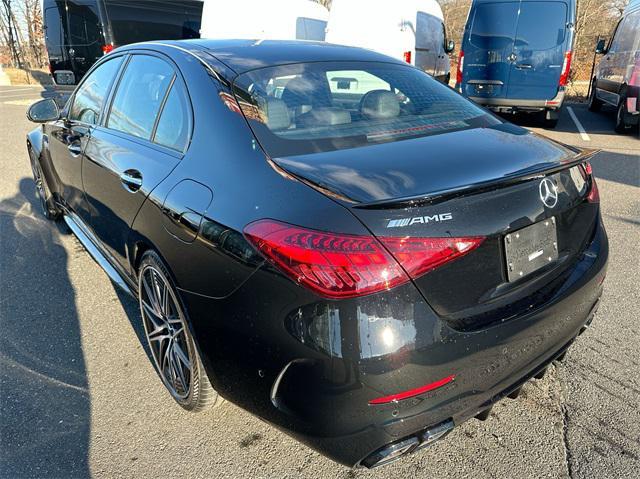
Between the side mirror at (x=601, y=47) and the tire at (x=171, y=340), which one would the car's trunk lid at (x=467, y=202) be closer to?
the tire at (x=171, y=340)

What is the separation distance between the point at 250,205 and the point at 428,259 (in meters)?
0.63

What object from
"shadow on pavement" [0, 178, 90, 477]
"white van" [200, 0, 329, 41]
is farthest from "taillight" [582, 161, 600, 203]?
"white van" [200, 0, 329, 41]

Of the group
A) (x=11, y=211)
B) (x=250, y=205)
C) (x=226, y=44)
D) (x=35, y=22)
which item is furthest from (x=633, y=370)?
(x=35, y=22)

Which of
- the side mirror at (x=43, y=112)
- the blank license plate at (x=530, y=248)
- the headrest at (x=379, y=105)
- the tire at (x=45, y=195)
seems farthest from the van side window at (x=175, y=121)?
the tire at (x=45, y=195)

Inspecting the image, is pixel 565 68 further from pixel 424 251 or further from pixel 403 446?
pixel 403 446

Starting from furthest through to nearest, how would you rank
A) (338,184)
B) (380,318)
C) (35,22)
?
(35,22), (338,184), (380,318)

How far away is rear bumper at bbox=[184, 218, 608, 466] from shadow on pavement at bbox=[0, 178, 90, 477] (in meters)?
1.03

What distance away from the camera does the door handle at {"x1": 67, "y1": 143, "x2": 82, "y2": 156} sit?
132 inches

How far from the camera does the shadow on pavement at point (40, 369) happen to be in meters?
2.20

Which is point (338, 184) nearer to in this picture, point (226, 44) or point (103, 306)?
point (226, 44)

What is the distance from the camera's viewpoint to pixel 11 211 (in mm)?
5402

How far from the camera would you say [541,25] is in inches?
369

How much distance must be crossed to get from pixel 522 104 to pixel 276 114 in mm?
8971

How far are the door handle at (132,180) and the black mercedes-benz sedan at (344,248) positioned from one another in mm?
14
